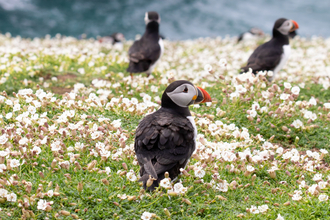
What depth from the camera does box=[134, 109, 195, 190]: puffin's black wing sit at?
3857mm

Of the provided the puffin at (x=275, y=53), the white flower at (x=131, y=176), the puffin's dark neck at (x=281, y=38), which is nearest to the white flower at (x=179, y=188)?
the white flower at (x=131, y=176)

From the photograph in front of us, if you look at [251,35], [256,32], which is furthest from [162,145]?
[256,32]

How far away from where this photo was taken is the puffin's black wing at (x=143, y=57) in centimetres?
891

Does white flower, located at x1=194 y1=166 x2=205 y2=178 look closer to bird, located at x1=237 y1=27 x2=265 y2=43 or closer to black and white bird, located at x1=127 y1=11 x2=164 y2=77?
black and white bird, located at x1=127 y1=11 x2=164 y2=77

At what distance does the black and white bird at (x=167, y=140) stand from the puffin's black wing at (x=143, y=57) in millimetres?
4590

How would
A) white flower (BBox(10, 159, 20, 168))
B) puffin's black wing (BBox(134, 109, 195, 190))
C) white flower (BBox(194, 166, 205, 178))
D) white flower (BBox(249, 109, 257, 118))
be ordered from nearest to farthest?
puffin's black wing (BBox(134, 109, 195, 190)), white flower (BBox(10, 159, 20, 168)), white flower (BBox(194, 166, 205, 178)), white flower (BBox(249, 109, 257, 118))

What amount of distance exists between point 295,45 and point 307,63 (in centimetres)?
517

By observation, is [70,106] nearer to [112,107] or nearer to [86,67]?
[112,107]

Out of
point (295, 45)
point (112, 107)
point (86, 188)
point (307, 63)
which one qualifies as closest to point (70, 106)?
point (112, 107)

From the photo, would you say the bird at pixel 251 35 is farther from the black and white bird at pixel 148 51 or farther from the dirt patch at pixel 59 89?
the dirt patch at pixel 59 89

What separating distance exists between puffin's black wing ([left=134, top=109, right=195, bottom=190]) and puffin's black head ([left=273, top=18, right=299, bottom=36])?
579 cm

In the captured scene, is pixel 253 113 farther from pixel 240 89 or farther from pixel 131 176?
pixel 131 176

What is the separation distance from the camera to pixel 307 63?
39.6 ft

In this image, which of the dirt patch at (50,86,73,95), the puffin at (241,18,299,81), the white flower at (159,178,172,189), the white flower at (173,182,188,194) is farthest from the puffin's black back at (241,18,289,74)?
the white flower at (159,178,172,189)
